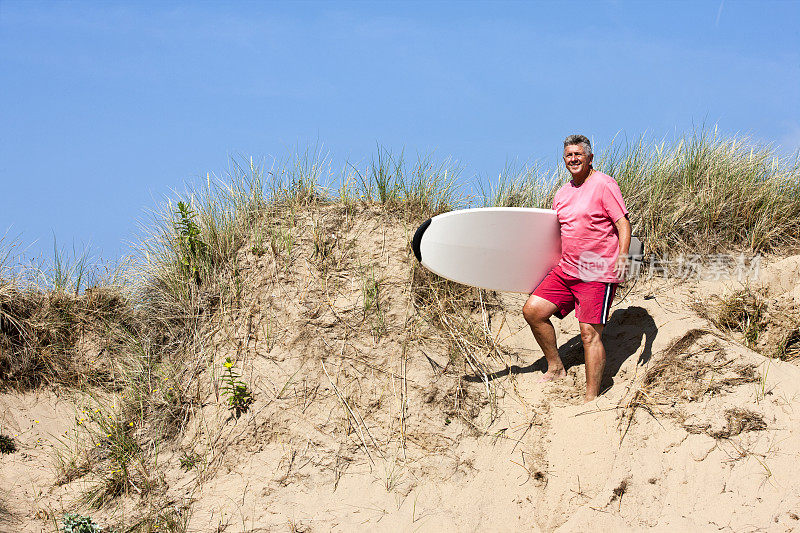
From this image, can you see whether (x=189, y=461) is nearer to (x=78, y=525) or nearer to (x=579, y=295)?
(x=78, y=525)

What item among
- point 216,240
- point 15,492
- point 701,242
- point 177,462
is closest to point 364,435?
point 177,462

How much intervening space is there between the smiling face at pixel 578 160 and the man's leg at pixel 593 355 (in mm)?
1104

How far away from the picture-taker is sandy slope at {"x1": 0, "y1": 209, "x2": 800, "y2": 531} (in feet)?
13.7

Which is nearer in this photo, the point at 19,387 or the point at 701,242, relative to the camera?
the point at 19,387

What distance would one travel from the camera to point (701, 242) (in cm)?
664

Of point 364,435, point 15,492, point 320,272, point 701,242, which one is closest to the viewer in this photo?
point 364,435

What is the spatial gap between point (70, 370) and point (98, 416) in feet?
2.88

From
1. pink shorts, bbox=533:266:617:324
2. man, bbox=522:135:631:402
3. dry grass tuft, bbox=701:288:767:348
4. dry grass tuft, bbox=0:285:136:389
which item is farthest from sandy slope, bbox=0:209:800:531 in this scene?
pink shorts, bbox=533:266:617:324

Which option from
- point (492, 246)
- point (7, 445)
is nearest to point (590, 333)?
point (492, 246)

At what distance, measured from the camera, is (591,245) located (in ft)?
15.3

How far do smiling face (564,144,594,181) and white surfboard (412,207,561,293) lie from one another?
57cm

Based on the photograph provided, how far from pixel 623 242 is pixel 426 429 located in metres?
2.00

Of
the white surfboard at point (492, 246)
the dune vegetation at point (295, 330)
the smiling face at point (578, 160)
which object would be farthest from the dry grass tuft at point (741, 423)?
the smiling face at point (578, 160)

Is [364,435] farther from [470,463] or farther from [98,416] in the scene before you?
[98,416]
